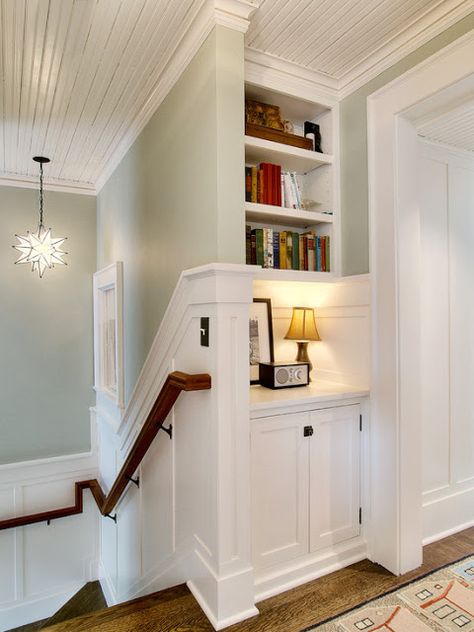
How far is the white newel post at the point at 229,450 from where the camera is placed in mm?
1619

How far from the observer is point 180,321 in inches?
80.7

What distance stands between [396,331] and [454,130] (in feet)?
4.12

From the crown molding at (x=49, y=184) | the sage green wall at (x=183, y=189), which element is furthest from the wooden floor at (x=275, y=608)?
the crown molding at (x=49, y=184)

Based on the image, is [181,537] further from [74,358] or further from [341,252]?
[74,358]

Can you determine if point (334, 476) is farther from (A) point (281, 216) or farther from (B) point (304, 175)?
(B) point (304, 175)

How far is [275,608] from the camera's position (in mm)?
1694

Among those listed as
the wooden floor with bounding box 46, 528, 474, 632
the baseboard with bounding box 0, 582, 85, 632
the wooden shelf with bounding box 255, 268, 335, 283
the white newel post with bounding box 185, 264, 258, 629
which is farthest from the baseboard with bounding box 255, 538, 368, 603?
the baseboard with bounding box 0, 582, 85, 632

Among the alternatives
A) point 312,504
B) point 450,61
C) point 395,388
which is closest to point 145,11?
point 450,61

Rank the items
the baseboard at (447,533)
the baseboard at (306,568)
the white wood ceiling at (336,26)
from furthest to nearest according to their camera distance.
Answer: the baseboard at (447,533) → the baseboard at (306,568) → the white wood ceiling at (336,26)

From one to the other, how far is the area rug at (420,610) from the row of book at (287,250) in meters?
1.55

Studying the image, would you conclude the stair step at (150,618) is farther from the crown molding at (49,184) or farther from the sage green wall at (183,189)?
the crown molding at (49,184)

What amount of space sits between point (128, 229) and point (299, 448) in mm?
2079

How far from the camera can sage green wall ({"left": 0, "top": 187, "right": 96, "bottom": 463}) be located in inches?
146

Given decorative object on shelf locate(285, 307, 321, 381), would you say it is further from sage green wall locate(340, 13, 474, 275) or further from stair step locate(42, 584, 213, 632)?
stair step locate(42, 584, 213, 632)
